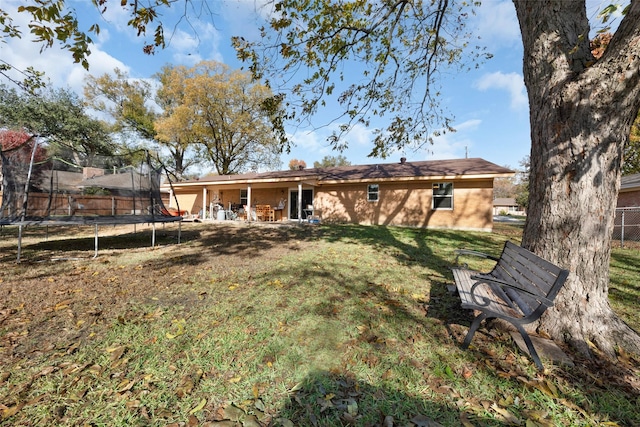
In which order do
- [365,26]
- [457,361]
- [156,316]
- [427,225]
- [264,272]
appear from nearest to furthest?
[457,361]
[156,316]
[264,272]
[365,26]
[427,225]

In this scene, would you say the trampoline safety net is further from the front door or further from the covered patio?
the front door

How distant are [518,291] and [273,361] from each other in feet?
8.60

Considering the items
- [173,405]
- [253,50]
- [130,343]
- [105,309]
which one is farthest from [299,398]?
[253,50]

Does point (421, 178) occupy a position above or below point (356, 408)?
above

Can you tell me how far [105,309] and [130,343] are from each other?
114 cm

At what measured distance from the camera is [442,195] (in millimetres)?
13906

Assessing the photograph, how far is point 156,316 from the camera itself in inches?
121

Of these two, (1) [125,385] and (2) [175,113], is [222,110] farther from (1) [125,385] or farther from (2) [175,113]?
(1) [125,385]

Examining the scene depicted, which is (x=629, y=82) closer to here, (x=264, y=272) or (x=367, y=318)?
(x=367, y=318)

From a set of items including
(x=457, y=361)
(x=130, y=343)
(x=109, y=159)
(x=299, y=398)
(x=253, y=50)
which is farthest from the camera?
(x=109, y=159)

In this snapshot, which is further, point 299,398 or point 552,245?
point 552,245

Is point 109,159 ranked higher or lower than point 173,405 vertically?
higher

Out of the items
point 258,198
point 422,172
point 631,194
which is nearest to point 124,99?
point 258,198

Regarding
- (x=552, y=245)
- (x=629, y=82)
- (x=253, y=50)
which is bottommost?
(x=552, y=245)
